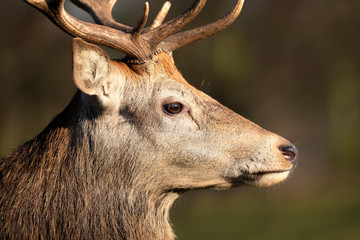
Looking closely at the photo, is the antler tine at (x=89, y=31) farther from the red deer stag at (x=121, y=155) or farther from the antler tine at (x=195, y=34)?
the antler tine at (x=195, y=34)

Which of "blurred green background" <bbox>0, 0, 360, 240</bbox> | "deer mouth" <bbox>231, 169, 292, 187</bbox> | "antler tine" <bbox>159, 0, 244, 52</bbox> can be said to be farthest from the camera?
"blurred green background" <bbox>0, 0, 360, 240</bbox>

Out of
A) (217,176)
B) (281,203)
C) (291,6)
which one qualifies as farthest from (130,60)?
(291,6)

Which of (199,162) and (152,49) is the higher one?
(152,49)

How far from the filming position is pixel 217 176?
4.11 metres

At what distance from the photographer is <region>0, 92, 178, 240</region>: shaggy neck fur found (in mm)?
3898

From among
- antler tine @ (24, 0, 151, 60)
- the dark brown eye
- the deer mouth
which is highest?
antler tine @ (24, 0, 151, 60)

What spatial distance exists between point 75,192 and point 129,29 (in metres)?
1.39

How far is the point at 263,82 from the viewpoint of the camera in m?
18.0

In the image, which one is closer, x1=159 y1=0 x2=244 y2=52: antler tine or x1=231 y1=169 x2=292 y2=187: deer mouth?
x1=231 y1=169 x2=292 y2=187: deer mouth

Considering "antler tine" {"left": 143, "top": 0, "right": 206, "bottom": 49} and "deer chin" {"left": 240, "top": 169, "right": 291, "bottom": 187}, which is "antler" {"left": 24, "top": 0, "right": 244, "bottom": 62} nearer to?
"antler tine" {"left": 143, "top": 0, "right": 206, "bottom": 49}

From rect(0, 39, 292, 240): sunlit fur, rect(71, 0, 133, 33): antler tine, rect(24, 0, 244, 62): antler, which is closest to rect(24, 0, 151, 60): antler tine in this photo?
rect(24, 0, 244, 62): antler

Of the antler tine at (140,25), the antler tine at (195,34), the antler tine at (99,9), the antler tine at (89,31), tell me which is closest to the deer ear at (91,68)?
the antler tine at (89,31)

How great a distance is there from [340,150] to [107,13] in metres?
13.9

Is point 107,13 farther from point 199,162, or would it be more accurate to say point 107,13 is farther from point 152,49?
point 199,162
